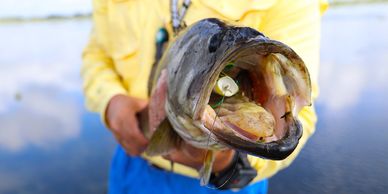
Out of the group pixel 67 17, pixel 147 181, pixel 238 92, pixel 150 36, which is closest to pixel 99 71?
pixel 150 36

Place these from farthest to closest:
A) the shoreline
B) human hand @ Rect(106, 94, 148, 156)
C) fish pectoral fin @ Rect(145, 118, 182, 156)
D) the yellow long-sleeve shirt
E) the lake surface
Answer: the shoreline
the lake surface
human hand @ Rect(106, 94, 148, 156)
the yellow long-sleeve shirt
fish pectoral fin @ Rect(145, 118, 182, 156)

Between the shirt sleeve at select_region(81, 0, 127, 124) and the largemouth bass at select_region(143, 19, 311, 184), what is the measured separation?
83cm

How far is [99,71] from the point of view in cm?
282

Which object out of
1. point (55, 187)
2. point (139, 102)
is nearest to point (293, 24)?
point (139, 102)

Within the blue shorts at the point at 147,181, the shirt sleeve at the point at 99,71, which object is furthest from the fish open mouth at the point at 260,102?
the shirt sleeve at the point at 99,71

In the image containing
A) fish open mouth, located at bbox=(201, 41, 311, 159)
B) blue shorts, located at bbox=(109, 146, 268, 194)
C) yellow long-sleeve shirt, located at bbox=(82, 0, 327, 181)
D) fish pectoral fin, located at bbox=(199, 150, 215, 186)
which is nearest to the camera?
fish open mouth, located at bbox=(201, 41, 311, 159)

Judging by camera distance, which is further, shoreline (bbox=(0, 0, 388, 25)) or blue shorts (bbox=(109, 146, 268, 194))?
shoreline (bbox=(0, 0, 388, 25))

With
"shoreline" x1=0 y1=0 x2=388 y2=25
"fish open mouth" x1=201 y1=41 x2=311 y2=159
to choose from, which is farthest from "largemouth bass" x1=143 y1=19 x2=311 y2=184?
"shoreline" x1=0 y1=0 x2=388 y2=25

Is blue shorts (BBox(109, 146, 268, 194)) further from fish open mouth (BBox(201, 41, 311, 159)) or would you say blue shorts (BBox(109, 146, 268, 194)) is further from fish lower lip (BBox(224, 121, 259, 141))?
fish lower lip (BBox(224, 121, 259, 141))

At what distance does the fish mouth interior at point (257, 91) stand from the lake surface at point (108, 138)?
338 cm

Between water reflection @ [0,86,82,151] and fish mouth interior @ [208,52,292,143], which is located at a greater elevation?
fish mouth interior @ [208,52,292,143]

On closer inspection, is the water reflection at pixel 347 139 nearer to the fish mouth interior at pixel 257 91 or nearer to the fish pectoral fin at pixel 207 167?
the fish pectoral fin at pixel 207 167

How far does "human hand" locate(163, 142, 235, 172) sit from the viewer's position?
77.8 inches

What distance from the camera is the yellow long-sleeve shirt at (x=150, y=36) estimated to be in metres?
2.05
